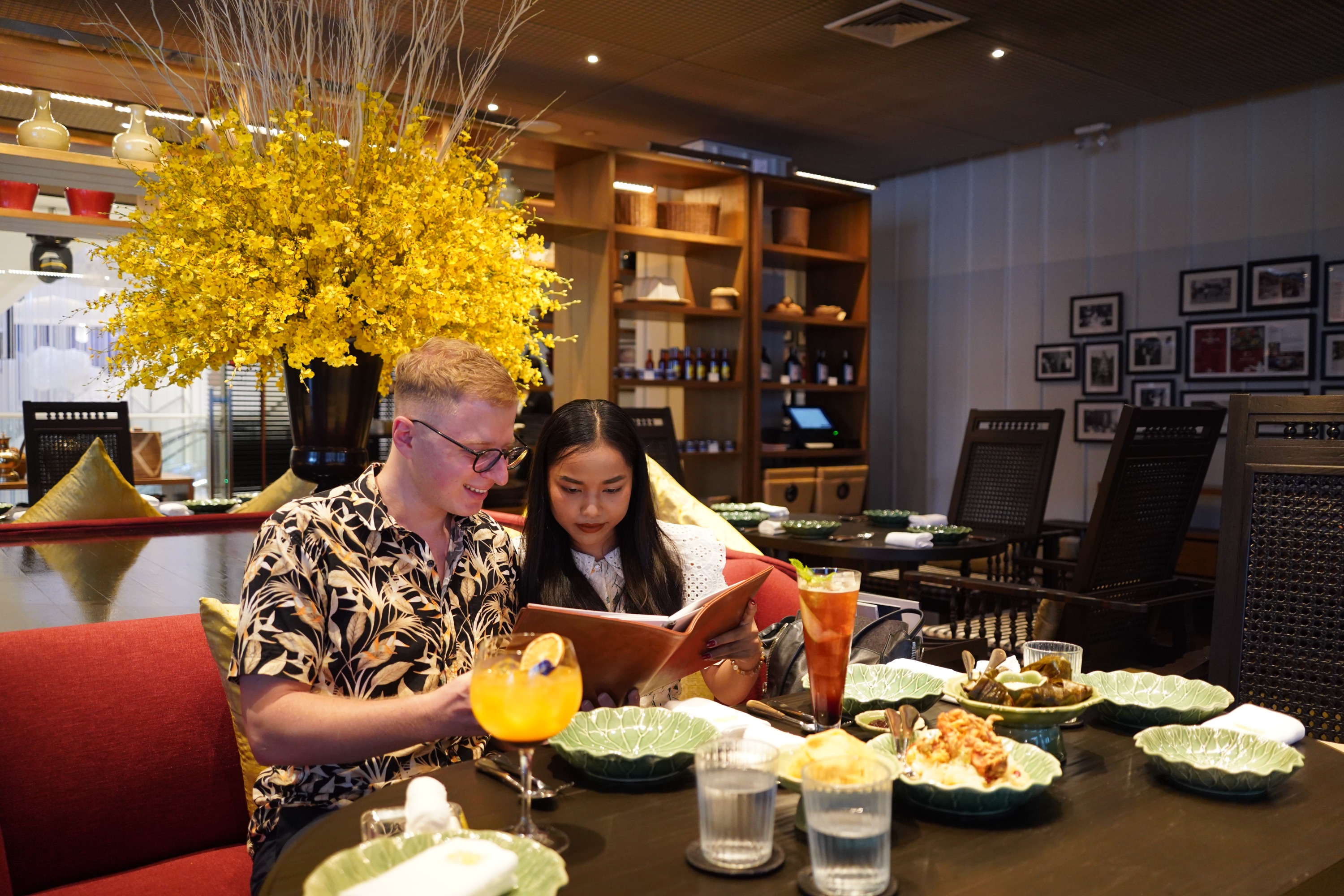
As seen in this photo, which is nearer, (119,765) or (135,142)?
(119,765)

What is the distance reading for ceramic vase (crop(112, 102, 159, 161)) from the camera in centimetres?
259

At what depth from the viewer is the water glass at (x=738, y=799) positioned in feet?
3.10

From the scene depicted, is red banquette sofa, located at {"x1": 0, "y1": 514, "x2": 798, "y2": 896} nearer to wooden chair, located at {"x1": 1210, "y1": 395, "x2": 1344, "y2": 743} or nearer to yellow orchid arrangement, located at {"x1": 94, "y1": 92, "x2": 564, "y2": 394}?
yellow orchid arrangement, located at {"x1": 94, "y1": 92, "x2": 564, "y2": 394}

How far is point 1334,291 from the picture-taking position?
5.38 metres

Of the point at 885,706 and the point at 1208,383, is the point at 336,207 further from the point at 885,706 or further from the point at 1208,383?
the point at 1208,383

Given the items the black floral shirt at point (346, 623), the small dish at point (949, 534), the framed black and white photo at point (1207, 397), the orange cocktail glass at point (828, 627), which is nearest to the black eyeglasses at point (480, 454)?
the black floral shirt at point (346, 623)

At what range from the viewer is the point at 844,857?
89 cm

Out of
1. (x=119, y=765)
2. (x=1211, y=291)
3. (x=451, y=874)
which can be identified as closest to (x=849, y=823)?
(x=451, y=874)

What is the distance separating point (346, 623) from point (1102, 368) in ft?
19.0

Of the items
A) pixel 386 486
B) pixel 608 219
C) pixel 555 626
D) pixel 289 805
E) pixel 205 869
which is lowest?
pixel 205 869

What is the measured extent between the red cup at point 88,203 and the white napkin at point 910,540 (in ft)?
8.30

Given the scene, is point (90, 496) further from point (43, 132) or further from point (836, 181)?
point (836, 181)

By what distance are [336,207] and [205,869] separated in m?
1.15

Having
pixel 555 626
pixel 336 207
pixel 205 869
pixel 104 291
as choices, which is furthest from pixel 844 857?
pixel 104 291
